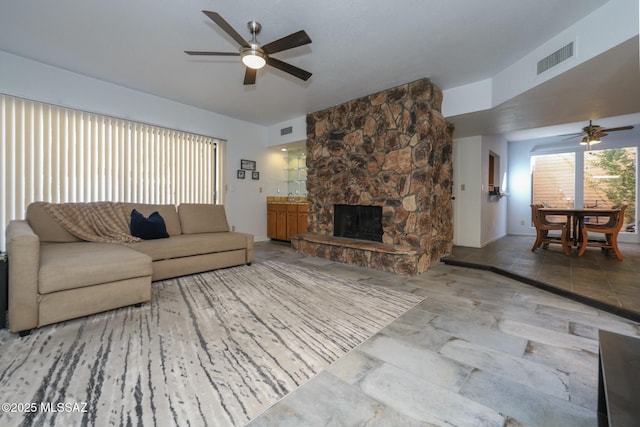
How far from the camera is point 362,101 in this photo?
4.48 m

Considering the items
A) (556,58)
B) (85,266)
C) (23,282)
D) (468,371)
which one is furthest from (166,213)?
(556,58)

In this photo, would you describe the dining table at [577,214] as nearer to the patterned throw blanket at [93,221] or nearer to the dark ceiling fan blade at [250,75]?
the dark ceiling fan blade at [250,75]

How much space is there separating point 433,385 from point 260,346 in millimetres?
1107

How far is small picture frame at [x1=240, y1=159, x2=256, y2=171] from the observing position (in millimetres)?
5922

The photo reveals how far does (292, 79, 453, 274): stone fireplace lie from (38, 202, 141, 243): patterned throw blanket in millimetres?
2723

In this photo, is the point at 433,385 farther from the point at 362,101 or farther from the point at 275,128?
the point at 275,128

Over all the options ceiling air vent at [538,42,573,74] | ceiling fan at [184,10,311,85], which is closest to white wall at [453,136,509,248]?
ceiling air vent at [538,42,573,74]

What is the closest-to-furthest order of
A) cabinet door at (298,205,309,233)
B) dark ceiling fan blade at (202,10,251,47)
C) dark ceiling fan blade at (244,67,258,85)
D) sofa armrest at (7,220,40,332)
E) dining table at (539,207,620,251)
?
sofa armrest at (7,220,40,332)
dark ceiling fan blade at (202,10,251,47)
dark ceiling fan blade at (244,67,258,85)
dining table at (539,207,620,251)
cabinet door at (298,205,309,233)

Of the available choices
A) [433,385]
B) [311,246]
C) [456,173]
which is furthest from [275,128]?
[433,385]

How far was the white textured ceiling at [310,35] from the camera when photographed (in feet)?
7.89

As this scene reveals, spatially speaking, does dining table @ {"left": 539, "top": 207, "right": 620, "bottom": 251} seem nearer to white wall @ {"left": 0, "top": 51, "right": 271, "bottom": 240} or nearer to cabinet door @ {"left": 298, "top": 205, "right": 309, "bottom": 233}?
cabinet door @ {"left": 298, "top": 205, "right": 309, "bottom": 233}

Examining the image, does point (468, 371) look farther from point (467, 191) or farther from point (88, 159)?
point (88, 159)

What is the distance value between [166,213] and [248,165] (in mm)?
2398

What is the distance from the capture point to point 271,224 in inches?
253
